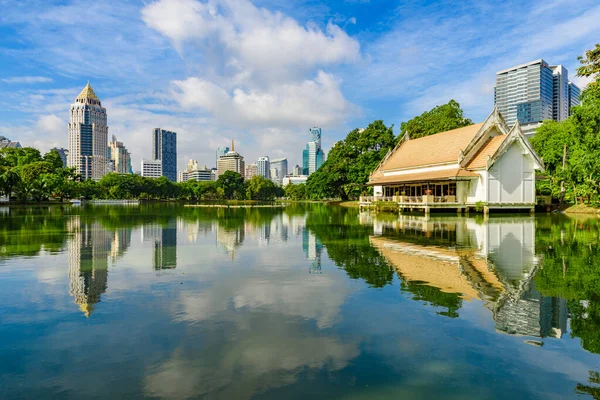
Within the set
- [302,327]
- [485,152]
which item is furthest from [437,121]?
[302,327]

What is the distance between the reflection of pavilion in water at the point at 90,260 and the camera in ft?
27.6

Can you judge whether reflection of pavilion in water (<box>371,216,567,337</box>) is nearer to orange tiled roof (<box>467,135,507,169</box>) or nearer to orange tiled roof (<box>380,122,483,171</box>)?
orange tiled roof (<box>467,135,507,169</box>)

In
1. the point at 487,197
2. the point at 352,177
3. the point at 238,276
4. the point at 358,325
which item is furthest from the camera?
the point at 352,177

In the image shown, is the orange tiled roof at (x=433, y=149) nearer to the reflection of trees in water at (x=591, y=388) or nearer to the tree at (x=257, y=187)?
the reflection of trees in water at (x=591, y=388)

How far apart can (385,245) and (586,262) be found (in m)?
6.47

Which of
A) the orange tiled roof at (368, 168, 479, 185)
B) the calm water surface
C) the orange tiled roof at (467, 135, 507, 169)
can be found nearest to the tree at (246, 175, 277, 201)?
the orange tiled roof at (368, 168, 479, 185)

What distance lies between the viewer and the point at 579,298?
7.91m

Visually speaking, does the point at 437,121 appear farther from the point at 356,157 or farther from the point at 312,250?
the point at 312,250

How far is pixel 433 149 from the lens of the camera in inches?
1661

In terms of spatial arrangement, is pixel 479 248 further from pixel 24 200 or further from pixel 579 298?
pixel 24 200

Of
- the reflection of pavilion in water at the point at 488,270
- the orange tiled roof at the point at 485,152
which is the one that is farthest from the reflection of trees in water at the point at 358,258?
the orange tiled roof at the point at 485,152

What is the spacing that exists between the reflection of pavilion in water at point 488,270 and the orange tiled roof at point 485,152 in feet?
58.7

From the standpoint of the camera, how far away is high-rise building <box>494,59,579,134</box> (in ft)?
609

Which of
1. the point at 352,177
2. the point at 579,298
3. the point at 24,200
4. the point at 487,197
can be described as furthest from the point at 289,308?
the point at 24,200
